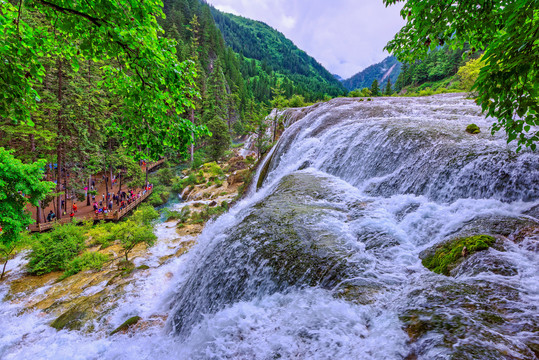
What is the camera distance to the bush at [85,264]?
39.3 ft

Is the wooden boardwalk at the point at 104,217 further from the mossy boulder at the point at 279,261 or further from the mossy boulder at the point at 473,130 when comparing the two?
the mossy boulder at the point at 473,130

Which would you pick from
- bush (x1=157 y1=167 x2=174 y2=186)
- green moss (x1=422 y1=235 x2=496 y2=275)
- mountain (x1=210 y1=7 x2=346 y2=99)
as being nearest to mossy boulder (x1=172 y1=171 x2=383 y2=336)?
green moss (x1=422 y1=235 x2=496 y2=275)

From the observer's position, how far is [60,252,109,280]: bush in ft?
39.3

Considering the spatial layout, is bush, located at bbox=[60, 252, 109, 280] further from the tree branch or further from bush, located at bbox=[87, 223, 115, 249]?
the tree branch

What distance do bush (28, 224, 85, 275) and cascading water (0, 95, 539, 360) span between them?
3.57 m

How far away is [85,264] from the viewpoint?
486 inches

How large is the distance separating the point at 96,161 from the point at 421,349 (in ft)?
92.3

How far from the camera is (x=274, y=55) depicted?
562 feet

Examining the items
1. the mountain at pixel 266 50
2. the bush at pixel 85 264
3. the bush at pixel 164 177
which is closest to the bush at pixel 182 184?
the bush at pixel 164 177

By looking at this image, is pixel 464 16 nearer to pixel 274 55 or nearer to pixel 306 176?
pixel 306 176

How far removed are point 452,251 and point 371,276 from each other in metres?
1.52

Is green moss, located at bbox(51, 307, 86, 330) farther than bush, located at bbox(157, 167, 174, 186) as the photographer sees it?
No

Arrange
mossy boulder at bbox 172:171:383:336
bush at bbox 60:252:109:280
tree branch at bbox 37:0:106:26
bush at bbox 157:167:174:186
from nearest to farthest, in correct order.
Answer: tree branch at bbox 37:0:106:26 → mossy boulder at bbox 172:171:383:336 → bush at bbox 60:252:109:280 → bush at bbox 157:167:174:186

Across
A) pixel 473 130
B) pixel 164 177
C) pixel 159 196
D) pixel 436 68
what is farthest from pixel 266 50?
pixel 473 130
